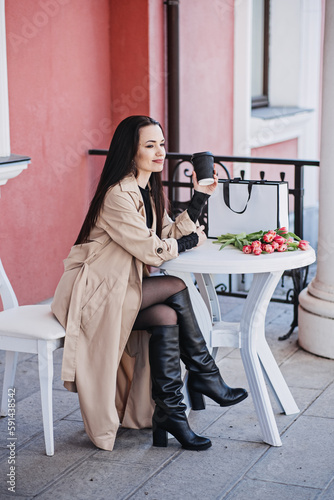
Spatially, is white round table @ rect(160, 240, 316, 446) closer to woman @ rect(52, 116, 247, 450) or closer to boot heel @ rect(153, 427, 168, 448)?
woman @ rect(52, 116, 247, 450)

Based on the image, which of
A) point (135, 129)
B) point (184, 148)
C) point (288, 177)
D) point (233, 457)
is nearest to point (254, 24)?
point (288, 177)

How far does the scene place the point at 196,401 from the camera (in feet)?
11.7

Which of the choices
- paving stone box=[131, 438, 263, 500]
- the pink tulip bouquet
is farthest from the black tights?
paving stone box=[131, 438, 263, 500]

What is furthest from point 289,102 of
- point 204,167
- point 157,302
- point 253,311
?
point 157,302

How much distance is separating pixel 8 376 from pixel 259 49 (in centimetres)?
518

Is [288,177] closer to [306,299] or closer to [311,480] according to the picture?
[306,299]

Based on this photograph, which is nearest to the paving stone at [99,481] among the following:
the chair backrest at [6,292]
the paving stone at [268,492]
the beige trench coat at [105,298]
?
the beige trench coat at [105,298]

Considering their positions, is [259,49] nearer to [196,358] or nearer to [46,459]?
[196,358]

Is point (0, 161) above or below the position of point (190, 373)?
above

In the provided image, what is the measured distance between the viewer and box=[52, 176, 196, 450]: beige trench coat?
3.10 m

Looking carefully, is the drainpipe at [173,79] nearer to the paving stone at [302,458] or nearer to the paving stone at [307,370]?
the paving stone at [307,370]

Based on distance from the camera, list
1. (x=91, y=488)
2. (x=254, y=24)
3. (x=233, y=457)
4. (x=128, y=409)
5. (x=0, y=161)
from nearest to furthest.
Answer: (x=91, y=488)
(x=233, y=457)
(x=128, y=409)
(x=0, y=161)
(x=254, y=24)

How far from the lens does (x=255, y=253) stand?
125 inches

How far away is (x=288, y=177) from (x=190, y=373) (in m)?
4.87
